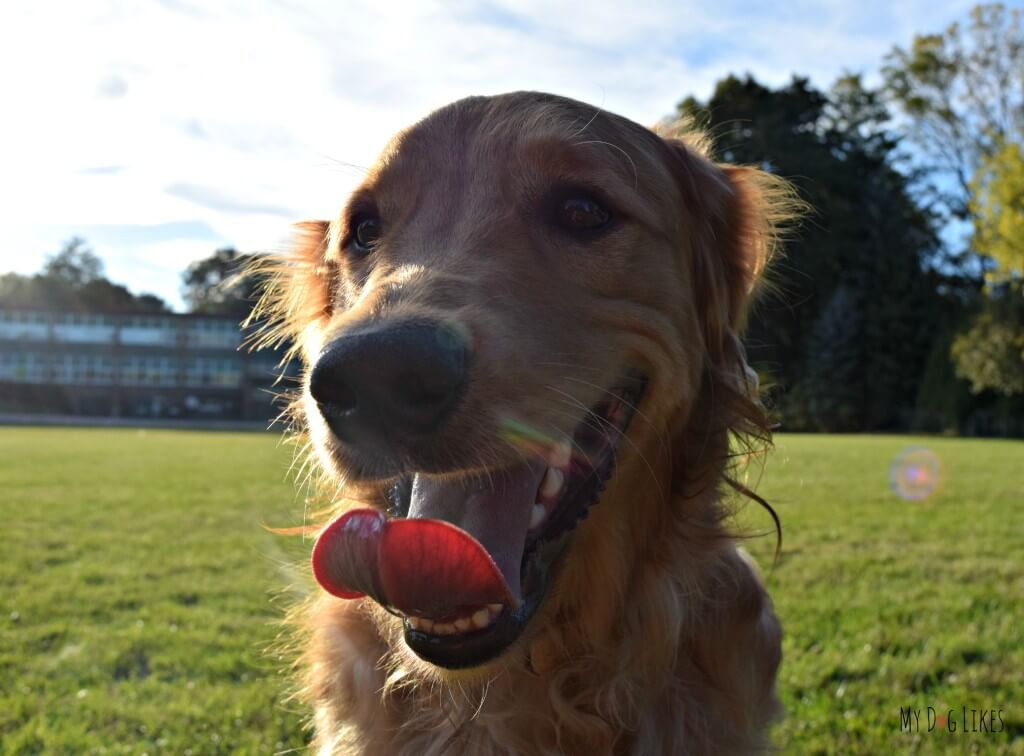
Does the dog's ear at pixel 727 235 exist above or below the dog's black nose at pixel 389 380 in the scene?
above

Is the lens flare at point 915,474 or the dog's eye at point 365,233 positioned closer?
the dog's eye at point 365,233

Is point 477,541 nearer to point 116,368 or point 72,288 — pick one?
point 116,368

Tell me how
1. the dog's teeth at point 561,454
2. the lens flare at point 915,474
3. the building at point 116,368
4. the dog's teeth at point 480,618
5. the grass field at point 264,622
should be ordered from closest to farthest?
the dog's teeth at point 480,618 → the dog's teeth at point 561,454 → the grass field at point 264,622 → the lens flare at point 915,474 → the building at point 116,368

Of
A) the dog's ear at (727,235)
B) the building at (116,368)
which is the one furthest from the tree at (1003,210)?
the building at (116,368)

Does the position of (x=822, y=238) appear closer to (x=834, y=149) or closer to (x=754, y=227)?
(x=834, y=149)

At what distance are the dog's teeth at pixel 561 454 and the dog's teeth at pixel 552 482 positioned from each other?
23 mm

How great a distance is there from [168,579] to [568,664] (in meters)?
5.14

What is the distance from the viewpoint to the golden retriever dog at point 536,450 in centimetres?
210

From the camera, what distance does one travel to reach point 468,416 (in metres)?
2.11

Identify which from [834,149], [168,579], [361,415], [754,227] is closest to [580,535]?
[361,415]

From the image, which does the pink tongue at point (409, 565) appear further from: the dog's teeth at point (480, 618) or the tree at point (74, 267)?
the tree at point (74, 267)

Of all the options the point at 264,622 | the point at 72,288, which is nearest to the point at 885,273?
the point at 264,622

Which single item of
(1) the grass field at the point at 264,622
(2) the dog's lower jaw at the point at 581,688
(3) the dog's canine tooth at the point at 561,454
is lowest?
(1) the grass field at the point at 264,622

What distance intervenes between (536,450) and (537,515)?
250mm
